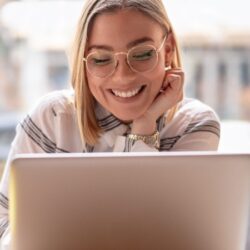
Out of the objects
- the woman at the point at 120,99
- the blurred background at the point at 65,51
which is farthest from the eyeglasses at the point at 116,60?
the blurred background at the point at 65,51

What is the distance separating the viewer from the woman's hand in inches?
54.4

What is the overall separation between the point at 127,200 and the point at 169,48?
23.2 inches

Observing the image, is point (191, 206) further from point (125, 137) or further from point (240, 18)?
point (240, 18)

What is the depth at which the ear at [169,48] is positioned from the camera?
4.74ft

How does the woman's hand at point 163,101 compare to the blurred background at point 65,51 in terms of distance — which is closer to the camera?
the woman's hand at point 163,101

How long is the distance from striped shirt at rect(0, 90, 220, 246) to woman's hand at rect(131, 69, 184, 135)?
4 centimetres

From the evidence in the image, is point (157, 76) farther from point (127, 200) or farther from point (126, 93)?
point (127, 200)

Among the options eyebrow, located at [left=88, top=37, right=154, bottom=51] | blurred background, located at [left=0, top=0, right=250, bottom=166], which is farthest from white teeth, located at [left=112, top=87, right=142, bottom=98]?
blurred background, located at [left=0, top=0, right=250, bottom=166]

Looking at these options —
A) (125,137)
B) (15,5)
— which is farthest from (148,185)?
(15,5)

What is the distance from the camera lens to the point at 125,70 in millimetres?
1340

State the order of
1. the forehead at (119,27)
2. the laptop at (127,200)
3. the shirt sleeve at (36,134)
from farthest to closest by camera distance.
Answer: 1. the shirt sleeve at (36,134)
2. the forehead at (119,27)
3. the laptop at (127,200)

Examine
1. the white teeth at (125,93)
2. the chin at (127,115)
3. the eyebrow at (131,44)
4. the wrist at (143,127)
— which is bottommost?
the wrist at (143,127)

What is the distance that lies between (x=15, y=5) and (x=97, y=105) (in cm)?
96

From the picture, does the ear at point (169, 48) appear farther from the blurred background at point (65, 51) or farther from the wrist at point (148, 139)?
the blurred background at point (65, 51)
